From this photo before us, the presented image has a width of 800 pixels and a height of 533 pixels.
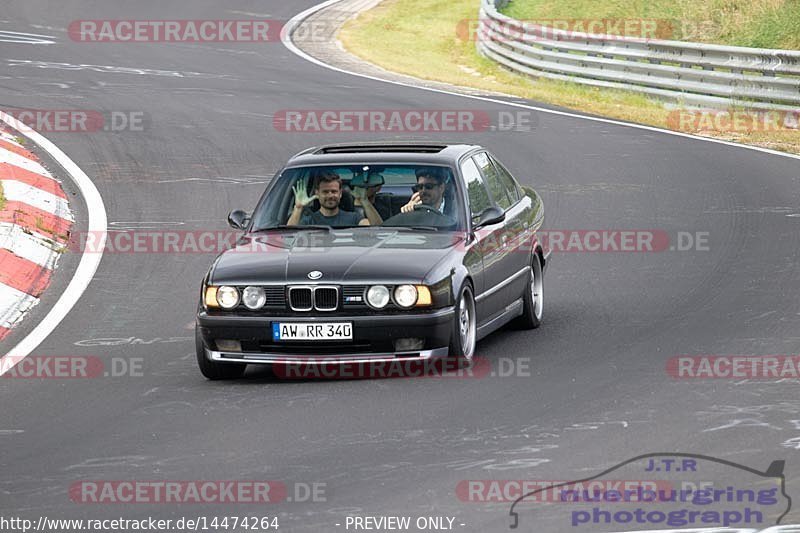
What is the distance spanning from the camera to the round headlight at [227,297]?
9.78m

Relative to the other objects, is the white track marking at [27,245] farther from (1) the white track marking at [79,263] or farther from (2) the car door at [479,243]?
(2) the car door at [479,243]

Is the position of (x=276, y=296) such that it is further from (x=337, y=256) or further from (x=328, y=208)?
(x=328, y=208)

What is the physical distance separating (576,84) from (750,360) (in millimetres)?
18194

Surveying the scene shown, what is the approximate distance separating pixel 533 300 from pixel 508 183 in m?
1.03

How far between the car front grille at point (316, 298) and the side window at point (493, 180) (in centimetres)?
226

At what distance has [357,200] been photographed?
10.9 m

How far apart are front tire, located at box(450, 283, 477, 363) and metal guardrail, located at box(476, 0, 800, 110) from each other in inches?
546

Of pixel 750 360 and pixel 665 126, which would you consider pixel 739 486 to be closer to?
pixel 750 360

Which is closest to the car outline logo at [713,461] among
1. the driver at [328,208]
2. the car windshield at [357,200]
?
the car windshield at [357,200]

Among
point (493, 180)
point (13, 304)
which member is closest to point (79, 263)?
point (13, 304)

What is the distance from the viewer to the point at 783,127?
2281cm

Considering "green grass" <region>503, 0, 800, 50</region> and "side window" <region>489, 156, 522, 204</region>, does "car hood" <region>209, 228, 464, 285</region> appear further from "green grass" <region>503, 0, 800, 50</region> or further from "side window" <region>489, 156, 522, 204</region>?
"green grass" <region>503, 0, 800, 50</region>

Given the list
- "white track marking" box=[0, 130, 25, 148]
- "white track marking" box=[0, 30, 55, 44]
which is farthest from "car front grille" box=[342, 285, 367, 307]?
"white track marking" box=[0, 30, 55, 44]

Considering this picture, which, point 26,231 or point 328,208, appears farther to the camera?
point 26,231
